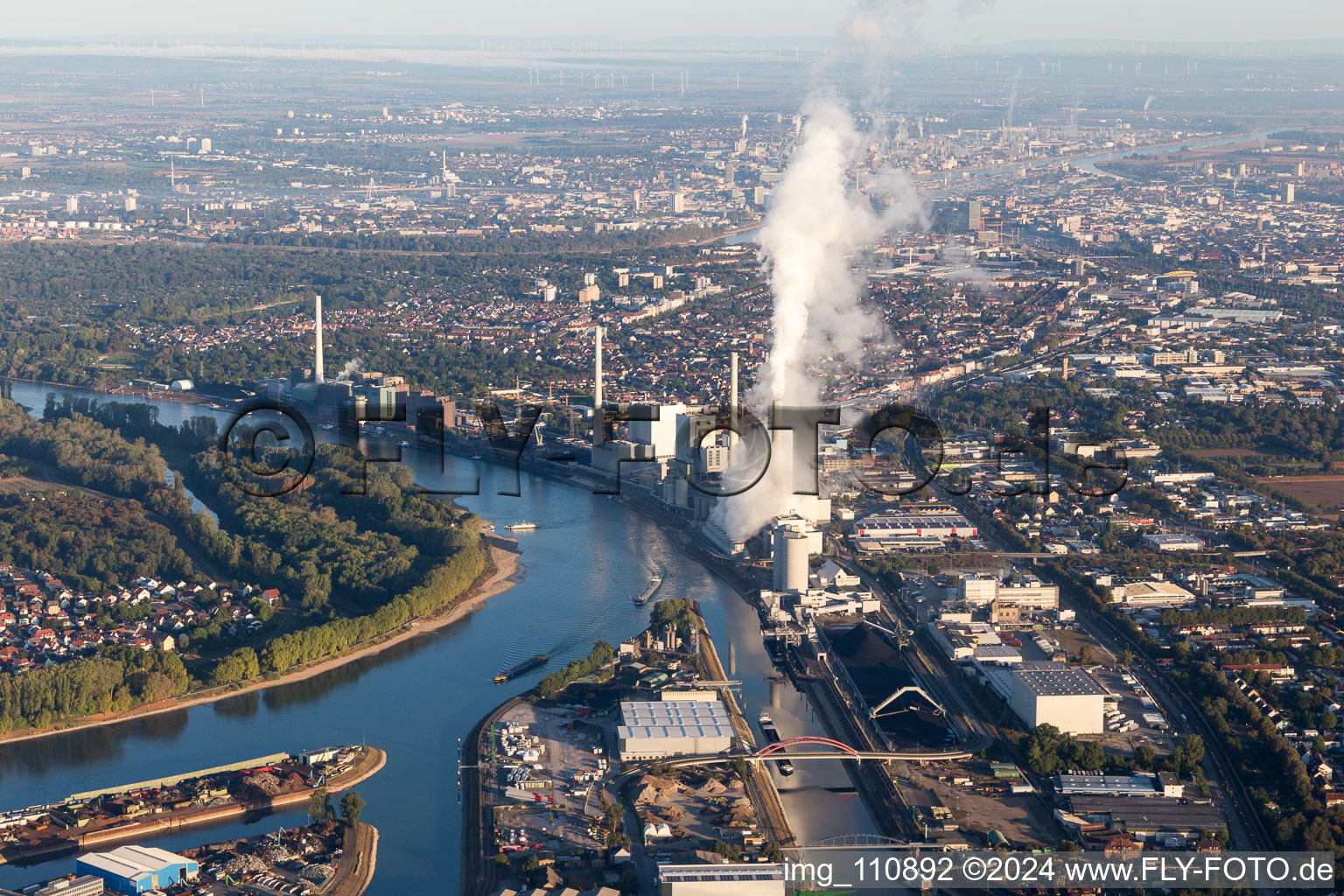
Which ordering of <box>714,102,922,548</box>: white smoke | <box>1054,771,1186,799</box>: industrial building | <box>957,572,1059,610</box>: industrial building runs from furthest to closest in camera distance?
<box>714,102,922,548</box>: white smoke < <box>957,572,1059,610</box>: industrial building < <box>1054,771,1186,799</box>: industrial building

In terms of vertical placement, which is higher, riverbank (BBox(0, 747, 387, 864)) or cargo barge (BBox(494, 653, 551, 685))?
cargo barge (BBox(494, 653, 551, 685))

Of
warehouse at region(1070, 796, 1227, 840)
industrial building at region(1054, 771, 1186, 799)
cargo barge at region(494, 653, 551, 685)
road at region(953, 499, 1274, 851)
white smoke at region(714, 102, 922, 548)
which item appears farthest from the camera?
white smoke at region(714, 102, 922, 548)

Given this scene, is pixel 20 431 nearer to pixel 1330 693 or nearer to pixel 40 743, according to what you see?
pixel 40 743

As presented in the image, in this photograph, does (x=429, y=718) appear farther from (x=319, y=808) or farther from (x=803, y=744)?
(x=803, y=744)

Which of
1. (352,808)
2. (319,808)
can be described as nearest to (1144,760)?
(352,808)

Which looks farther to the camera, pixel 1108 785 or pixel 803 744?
pixel 803 744

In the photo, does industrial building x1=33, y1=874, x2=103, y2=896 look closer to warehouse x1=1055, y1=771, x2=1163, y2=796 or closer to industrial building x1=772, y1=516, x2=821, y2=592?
warehouse x1=1055, y1=771, x2=1163, y2=796

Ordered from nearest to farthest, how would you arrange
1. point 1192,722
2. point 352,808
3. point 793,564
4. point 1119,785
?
point 352,808, point 1119,785, point 1192,722, point 793,564

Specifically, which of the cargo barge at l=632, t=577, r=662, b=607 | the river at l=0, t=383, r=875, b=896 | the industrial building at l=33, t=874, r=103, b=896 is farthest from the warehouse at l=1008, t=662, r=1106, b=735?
the industrial building at l=33, t=874, r=103, b=896
